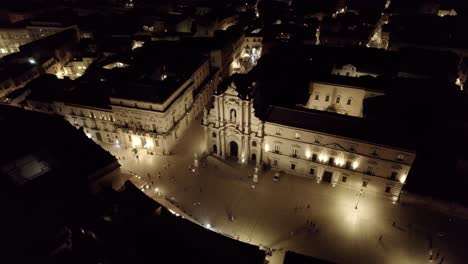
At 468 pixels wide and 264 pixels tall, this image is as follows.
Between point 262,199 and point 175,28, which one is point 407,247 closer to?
point 262,199

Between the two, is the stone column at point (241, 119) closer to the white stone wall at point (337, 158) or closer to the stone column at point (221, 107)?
the stone column at point (221, 107)

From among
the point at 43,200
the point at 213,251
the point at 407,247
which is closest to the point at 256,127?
the point at 213,251

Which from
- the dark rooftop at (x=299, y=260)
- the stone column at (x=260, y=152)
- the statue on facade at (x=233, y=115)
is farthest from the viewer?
the stone column at (x=260, y=152)

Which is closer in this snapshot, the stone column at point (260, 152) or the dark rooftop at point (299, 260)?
the dark rooftop at point (299, 260)

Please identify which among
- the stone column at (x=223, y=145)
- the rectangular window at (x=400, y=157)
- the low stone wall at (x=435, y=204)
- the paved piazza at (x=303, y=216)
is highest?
the rectangular window at (x=400, y=157)

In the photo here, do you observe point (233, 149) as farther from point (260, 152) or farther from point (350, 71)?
point (350, 71)

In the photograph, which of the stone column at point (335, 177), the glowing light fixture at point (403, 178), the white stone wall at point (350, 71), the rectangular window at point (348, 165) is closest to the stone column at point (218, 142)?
the stone column at point (335, 177)
